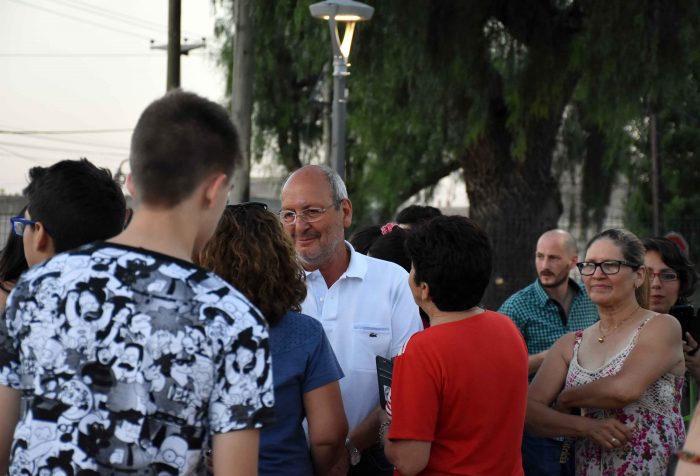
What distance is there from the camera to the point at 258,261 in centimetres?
295

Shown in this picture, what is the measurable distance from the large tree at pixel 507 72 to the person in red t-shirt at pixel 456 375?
9372mm

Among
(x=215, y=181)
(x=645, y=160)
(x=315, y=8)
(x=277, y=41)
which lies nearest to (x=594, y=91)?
(x=315, y=8)

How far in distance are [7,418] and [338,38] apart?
8.44 meters

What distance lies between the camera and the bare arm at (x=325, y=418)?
2.96 metres

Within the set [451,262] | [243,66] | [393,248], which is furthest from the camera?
[243,66]

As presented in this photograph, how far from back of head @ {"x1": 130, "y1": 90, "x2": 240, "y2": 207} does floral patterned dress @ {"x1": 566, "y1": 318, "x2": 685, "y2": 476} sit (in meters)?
2.27

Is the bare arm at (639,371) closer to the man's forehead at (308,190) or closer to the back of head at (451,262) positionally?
the back of head at (451,262)

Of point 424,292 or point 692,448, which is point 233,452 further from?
point 424,292

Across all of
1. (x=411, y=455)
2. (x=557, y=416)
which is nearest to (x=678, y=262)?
(x=557, y=416)

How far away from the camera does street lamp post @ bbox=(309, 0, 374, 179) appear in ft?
32.9

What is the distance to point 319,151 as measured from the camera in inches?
770

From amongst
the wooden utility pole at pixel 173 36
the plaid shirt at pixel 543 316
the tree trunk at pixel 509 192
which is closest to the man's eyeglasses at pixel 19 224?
the plaid shirt at pixel 543 316

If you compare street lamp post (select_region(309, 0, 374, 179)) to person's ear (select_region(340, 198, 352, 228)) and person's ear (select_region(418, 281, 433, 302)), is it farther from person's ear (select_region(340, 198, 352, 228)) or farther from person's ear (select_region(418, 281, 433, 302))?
person's ear (select_region(418, 281, 433, 302))

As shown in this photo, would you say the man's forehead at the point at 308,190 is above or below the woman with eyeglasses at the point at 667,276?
above
